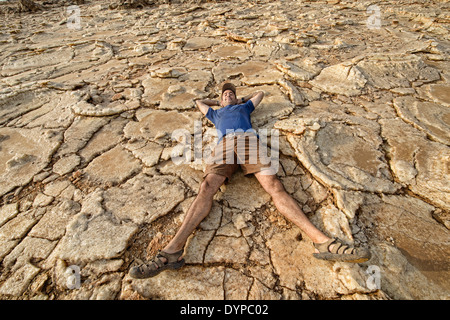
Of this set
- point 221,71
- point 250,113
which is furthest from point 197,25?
point 250,113

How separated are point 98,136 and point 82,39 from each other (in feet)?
12.6

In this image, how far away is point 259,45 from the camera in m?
3.52

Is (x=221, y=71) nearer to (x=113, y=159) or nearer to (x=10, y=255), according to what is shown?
(x=113, y=159)

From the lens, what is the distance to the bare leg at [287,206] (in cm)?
125

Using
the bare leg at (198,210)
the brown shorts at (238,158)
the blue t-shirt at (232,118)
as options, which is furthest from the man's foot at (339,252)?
the blue t-shirt at (232,118)

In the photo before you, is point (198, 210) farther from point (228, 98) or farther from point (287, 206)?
point (228, 98)

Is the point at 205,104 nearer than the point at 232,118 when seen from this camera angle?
No

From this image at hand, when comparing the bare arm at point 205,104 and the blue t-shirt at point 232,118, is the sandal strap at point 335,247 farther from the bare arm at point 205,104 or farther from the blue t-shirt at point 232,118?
the bare arm at point 205,104

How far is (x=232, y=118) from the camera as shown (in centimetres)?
192

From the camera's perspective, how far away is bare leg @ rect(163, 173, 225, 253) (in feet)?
4.12

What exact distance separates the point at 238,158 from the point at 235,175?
14cm

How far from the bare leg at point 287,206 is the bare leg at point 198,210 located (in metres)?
0.31

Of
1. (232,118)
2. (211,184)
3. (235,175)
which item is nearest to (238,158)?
(235,175)

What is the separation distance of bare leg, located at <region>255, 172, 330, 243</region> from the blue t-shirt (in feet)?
1.61
